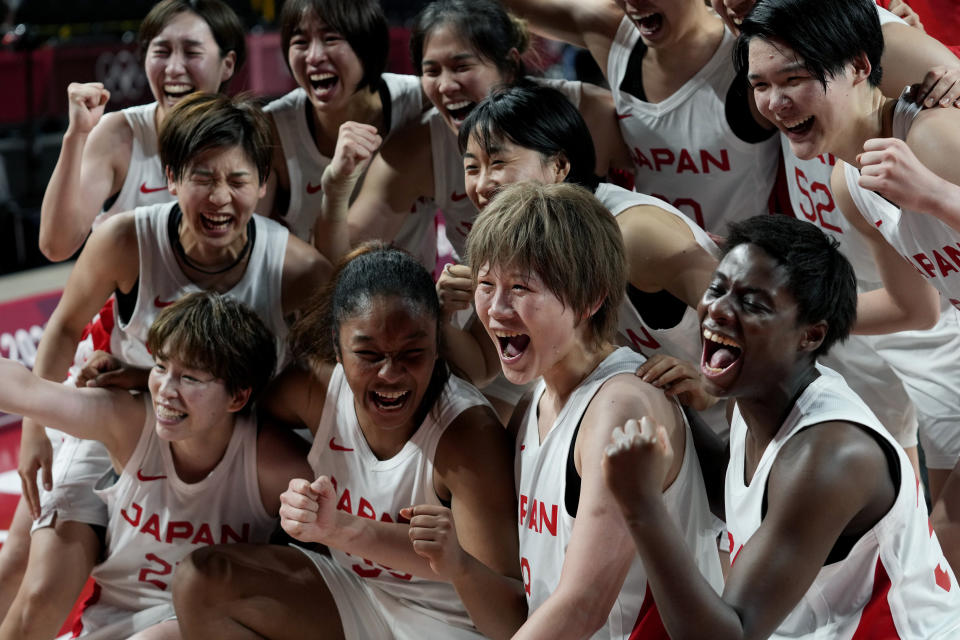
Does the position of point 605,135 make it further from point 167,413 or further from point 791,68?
point 167,413

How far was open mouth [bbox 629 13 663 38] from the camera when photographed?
382 centimetres

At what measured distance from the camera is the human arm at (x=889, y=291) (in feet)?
11.2

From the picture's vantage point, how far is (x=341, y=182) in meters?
3.88

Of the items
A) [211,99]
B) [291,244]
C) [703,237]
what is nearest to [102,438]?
[291,244]

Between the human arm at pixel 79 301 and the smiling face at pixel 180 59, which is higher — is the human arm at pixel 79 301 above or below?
below

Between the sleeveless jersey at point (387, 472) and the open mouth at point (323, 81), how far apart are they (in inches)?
48.9

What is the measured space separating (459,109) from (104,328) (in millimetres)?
1420

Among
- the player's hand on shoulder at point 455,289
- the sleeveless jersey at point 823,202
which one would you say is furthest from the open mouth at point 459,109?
the sleeveless jersey at point 823,202

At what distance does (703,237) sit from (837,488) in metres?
1.24

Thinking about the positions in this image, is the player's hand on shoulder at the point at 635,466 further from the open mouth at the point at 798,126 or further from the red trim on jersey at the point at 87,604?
the red trim on jersey at the point at 87,604

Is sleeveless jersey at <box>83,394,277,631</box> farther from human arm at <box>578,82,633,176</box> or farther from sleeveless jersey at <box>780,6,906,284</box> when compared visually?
sleeveless jersey at <box>780,6,906,284</box>

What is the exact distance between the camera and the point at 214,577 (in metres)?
3.31

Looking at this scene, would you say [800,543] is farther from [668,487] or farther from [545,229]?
[545,229]

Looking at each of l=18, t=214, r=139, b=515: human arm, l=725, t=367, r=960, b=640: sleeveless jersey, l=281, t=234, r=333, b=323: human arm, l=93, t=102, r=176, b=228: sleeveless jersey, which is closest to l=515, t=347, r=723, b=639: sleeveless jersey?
l=725, t=367, r=960, b=640: sleeveless jersey
